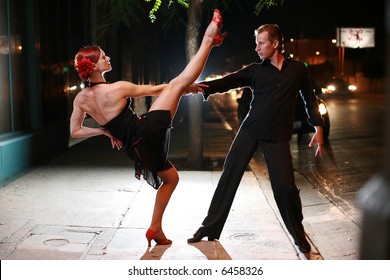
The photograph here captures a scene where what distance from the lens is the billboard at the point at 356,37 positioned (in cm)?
5019

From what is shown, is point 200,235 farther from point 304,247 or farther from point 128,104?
point 128,104

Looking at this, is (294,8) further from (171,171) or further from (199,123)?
(171,171)

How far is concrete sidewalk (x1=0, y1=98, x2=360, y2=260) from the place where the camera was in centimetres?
546

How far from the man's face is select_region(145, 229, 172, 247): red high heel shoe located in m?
1.87

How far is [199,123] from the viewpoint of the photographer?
35.4 ft

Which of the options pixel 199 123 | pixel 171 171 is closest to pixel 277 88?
pixel 171 171

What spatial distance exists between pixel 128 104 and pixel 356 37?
4843 centimetres

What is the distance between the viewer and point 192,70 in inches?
188

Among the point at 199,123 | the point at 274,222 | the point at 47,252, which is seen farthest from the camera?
the point at 199,123

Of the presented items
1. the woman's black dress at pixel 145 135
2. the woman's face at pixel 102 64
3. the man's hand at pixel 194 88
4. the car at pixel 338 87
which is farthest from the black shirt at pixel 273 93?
the car at pixel 338 87

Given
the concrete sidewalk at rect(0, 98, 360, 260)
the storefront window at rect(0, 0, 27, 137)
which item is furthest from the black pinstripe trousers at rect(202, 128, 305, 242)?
the storefront window at rect(0, 0, 27, 137)

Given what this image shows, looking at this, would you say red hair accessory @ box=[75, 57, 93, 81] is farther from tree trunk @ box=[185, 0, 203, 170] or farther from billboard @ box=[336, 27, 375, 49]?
billboard @ box=[336, 27, 375, 49]

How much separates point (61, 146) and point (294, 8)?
7.86 m

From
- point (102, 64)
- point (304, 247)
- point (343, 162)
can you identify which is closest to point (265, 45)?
point (102, 64)
